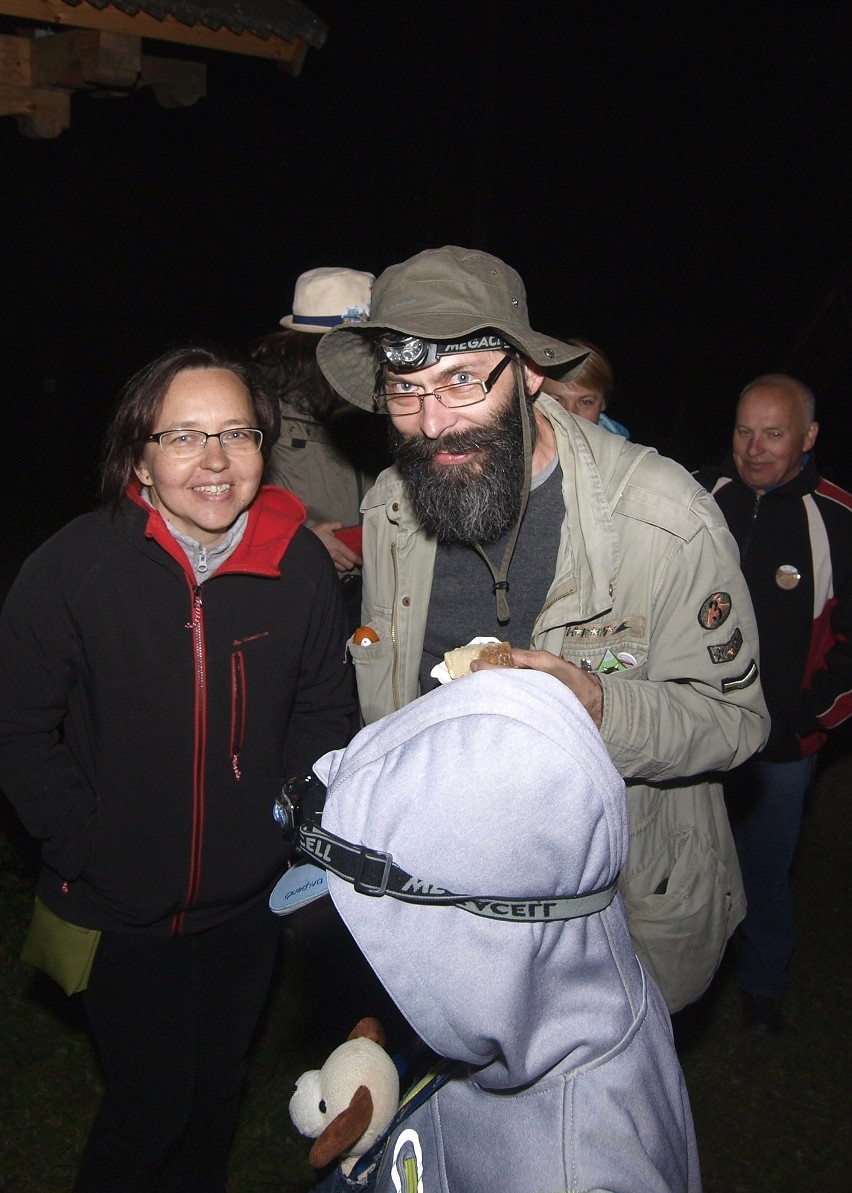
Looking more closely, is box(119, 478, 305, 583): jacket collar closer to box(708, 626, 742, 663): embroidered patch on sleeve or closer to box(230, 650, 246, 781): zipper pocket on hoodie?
box(230, 650, 246, 781): zipper pocket on hoodie

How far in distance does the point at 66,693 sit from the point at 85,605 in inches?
10.2

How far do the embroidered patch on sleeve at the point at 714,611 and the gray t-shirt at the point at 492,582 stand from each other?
0.41m

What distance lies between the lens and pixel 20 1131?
10.7ft

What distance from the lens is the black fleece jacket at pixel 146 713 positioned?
7.45ft

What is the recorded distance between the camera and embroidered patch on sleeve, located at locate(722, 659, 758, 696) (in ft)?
7.39

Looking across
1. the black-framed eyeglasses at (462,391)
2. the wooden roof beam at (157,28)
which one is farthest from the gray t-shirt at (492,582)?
the wooden roof beam at (157,28)

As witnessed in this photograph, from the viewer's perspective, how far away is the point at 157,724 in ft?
7.66

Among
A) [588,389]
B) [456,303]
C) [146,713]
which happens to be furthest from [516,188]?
[146,713]

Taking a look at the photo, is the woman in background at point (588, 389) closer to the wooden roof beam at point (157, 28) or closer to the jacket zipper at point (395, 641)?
the jacket zipper at point (395, 641)

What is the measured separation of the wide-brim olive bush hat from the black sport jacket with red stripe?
1.57 meters

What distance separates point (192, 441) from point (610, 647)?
3.85 ft

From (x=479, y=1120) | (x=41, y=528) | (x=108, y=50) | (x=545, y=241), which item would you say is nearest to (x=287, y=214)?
(x=545, y=241)

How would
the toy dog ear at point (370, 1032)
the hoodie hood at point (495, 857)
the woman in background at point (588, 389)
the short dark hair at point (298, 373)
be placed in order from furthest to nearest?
1. the woman in background at point (588, 389)
2. the short dark hair at point (298, 373)
3. the toy dog ear at point (370, 1032)
4. the hoodie hood at point (495, 857)

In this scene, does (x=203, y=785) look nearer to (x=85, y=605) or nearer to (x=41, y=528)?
(x=85, y=605)
